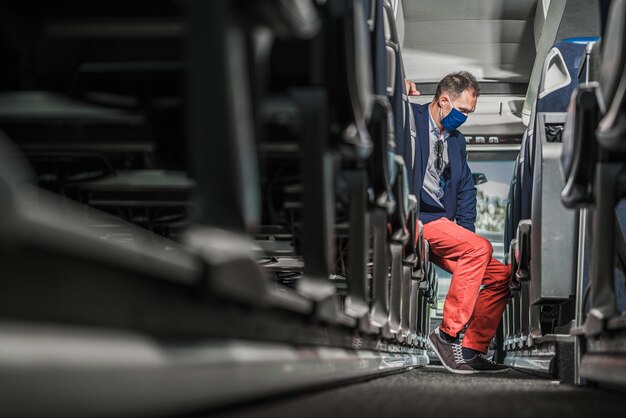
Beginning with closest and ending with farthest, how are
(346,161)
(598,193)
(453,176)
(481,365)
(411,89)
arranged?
(598,193), (346,161), (481,365), (453,176), (411,89)

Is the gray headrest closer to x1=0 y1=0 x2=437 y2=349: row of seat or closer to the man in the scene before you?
x1=0 y1=0 x2=437 y2=349: row of seat

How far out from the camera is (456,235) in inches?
184

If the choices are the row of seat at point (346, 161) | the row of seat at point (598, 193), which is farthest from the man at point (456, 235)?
the row of seat at point (598, 193)

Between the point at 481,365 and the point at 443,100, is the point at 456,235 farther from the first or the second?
the point at 443,100

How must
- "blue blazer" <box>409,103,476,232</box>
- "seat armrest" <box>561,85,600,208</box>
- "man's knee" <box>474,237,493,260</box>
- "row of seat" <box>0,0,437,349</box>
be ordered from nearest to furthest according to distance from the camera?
1. "row of seat" <box>0,0,437,349</box>
2. "seat armrest" <box>561,85,600,208</box>
3. "man's knee" <box>474,237,493,260</box>
4. "blue blazer" <box>409,103,476,232</box>

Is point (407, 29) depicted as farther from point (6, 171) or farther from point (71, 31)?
point (6, 171)

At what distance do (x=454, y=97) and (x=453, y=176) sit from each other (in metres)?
0.52

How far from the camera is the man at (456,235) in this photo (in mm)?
4387

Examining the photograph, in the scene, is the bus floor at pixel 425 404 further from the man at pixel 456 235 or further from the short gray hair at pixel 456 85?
the short gray hair at pixel 456 85

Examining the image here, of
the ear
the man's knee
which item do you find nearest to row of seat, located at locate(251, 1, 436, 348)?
the man's knee

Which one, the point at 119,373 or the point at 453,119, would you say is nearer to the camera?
the point at 119,373

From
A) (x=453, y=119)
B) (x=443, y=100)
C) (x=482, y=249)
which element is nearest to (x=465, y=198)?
(x=453, y=119)

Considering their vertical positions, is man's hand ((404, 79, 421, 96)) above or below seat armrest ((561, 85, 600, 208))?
above

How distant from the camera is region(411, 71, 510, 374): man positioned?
439 centimetres
